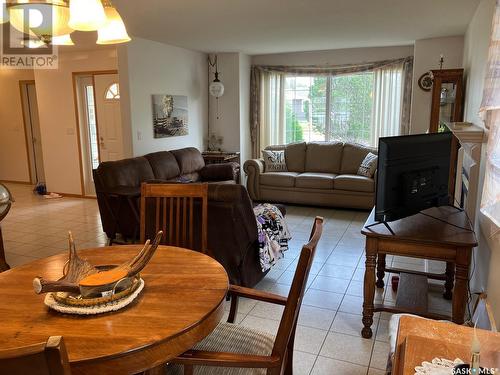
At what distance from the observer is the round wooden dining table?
1.17 meters

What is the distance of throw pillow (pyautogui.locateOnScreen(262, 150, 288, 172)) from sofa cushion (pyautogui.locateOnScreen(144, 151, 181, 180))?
1.47 m

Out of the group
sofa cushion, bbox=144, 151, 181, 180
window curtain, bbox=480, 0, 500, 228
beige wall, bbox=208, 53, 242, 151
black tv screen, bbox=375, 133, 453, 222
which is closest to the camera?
window curtain, bbox=480, 0, 500, 228

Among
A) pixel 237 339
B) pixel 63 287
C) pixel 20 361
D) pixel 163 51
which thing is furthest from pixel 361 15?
pixel 20 361

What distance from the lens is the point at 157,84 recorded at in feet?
19.1

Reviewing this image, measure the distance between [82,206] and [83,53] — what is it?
2.33m

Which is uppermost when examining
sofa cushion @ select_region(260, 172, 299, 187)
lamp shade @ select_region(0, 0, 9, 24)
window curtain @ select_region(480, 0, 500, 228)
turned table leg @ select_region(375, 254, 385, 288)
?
lamp shade @ select_region(0, 0, 9, 24)

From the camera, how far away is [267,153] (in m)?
6.53

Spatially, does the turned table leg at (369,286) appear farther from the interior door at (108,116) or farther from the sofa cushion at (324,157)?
the interior door at (108,116)

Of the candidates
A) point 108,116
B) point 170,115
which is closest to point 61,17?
point 170,115

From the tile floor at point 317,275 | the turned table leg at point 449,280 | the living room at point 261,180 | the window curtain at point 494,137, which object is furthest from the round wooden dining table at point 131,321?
the turned table leg at point 449,280

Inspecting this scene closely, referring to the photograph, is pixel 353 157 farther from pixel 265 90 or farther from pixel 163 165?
pixel 163 165


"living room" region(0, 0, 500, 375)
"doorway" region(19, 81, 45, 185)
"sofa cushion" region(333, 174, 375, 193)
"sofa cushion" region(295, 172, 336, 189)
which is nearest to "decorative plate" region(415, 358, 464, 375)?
"living room" region(0, 0, 500, 375)

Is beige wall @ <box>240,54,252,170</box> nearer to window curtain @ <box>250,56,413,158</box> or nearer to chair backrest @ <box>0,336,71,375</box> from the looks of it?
window curtain @ <box>250,56,413,158</box>

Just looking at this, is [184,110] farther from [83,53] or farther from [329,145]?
[329,145]
